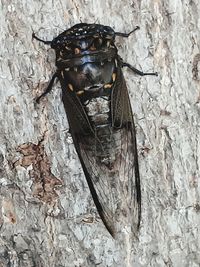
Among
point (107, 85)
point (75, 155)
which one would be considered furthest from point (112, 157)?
point (107, 85)

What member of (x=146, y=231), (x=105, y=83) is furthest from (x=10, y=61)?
(x=146, y=231)

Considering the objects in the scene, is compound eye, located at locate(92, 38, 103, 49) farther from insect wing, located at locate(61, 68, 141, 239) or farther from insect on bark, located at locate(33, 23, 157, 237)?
insect wing, located at locate(61, 68, 141, 239)

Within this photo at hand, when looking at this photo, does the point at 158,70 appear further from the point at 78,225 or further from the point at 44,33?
the point at 78,225

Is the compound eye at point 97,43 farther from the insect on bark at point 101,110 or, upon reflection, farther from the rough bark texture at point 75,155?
the rough bark texture at point 75,155

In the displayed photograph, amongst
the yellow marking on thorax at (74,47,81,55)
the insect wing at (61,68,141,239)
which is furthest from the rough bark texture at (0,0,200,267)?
the yellow marking on thorax at (74,47,81,55)

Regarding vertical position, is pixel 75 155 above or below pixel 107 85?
below

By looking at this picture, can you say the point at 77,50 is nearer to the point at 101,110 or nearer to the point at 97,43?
the point at 97,43
